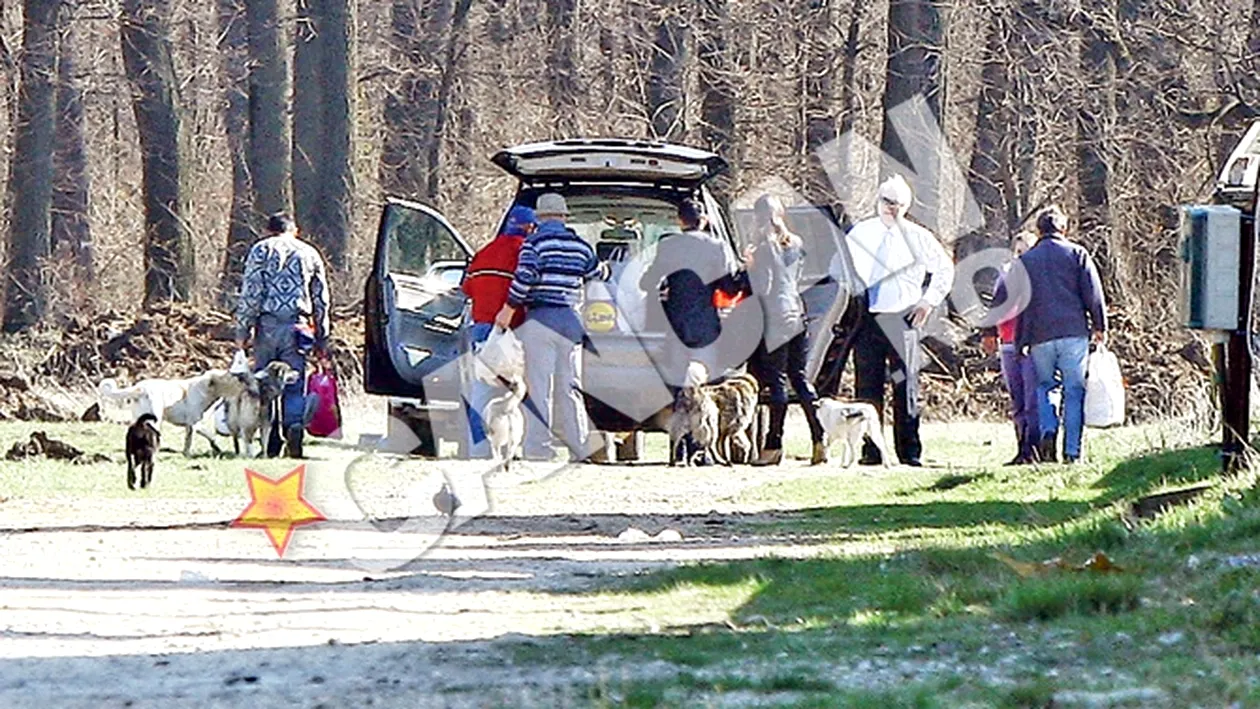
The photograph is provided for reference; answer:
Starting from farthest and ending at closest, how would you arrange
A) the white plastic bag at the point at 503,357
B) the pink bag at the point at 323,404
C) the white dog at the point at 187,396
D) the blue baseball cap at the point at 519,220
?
1. the pink bag at the point at 323,404
2. the white dog at the point at 187,396
3. the blue baseball cap at the point at 519,220
4. the white plastic bag at the point at 503,357

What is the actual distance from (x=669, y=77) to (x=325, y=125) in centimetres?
904

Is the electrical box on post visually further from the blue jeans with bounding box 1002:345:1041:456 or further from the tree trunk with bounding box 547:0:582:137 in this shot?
the tree trunk with bounding box 547:0:582:137

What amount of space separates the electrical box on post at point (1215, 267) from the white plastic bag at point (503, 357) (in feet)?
16.7

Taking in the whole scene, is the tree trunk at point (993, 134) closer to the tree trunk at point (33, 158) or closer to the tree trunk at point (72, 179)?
the tree trunk at point (33, 158)

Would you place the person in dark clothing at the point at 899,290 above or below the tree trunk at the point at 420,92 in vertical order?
below

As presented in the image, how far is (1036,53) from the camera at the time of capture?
3403cm

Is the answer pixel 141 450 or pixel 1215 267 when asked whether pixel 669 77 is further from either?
pixel 1215 267

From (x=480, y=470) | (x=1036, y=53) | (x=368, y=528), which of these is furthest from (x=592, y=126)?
(x=368, y=528)

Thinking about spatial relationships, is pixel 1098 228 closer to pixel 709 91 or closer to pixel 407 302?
pixel 709 91

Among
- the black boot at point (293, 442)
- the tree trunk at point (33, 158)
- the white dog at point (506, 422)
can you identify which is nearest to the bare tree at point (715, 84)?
the tree trunk at point (33, 158)

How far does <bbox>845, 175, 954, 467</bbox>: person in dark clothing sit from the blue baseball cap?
7.48 ft

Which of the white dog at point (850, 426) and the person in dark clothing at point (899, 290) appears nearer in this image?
the white dog at point (850, 426)

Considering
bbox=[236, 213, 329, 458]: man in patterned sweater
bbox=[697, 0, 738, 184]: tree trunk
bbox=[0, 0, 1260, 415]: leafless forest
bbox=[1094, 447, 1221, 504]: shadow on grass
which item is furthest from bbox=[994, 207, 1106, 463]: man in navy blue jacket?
bbox=[697, 0, 738, 184]: tree trunk

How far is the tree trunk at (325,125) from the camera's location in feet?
90.0
